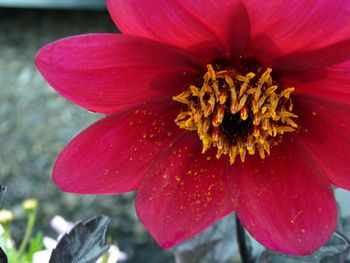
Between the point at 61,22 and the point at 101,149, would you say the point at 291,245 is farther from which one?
the point at 61,22

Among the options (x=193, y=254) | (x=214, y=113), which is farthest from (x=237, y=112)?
(x=193, y=254)

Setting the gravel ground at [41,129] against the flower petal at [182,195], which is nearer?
the flower petal at [182,195]

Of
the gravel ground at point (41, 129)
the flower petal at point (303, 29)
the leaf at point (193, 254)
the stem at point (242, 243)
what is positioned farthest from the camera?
the gravel ground at point (41, 129)

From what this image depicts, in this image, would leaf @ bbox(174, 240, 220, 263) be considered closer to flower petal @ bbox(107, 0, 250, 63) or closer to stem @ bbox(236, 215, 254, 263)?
stem @ bbox(236, 215, 254, 263)

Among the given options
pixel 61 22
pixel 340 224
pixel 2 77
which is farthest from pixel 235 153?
pixel 61 22

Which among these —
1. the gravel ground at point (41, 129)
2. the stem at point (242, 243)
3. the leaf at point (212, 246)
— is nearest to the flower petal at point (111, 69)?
the stem at point (242, 243)

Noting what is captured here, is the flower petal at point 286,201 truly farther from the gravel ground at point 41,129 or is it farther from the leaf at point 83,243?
the gravel ground at point 41,129
